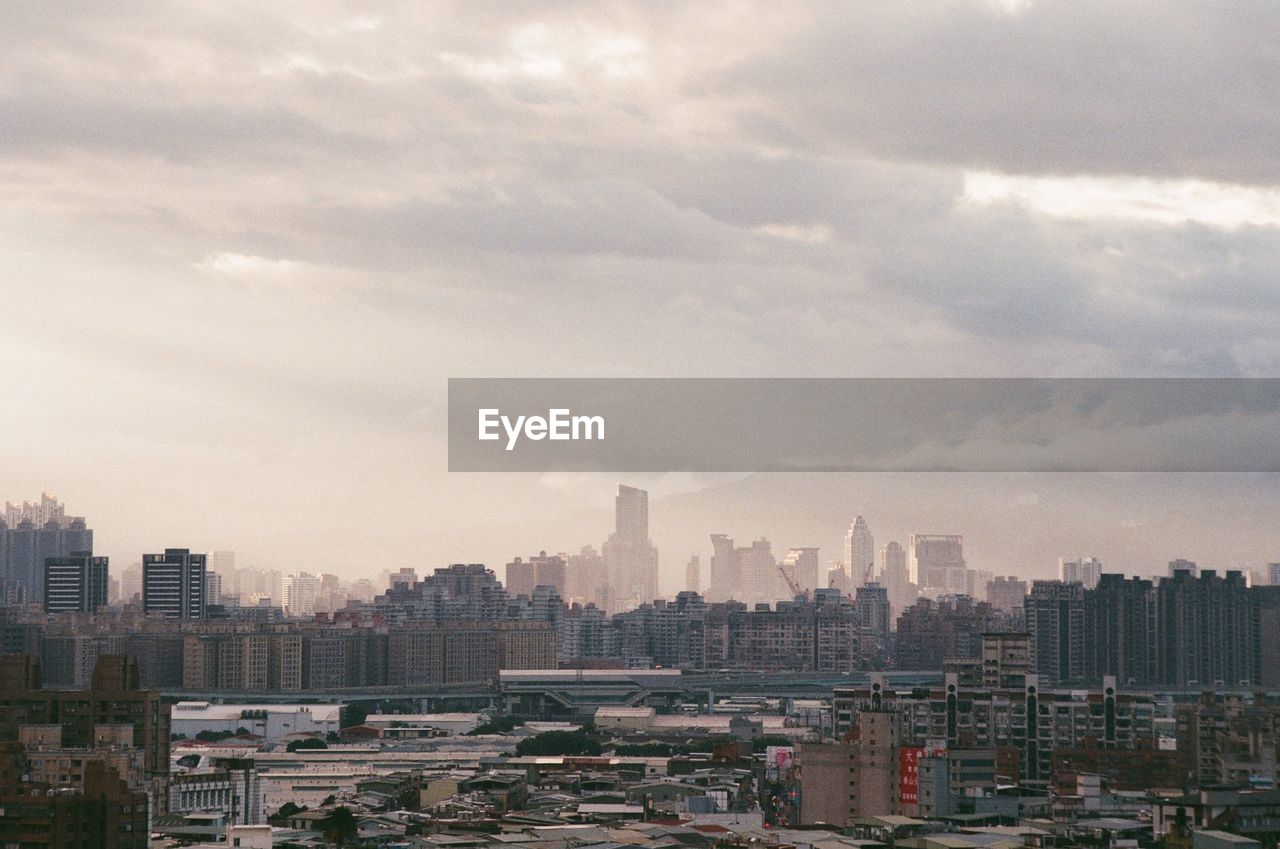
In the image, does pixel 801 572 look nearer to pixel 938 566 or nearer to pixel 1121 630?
pixel 938 566

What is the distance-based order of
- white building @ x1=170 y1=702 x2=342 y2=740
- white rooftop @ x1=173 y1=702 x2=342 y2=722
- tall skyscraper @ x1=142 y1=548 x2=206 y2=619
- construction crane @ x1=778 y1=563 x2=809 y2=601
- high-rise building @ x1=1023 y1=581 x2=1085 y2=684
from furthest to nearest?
construction crane @ x1=778 y1=563 x2=809 y2=601
tall skyscraper @ x1=142 y1=548 x2=206 y2=619
white rooftop @ x1=173 y1=702 x2=342 y2=722
high-rise building @ x1=1023 y1=581 x2=1085 y2=684
white building @ x1=170 y1=702 x2=342 y2=740

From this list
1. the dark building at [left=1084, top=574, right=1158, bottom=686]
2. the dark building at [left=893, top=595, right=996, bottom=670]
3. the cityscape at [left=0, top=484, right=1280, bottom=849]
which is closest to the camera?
the cityscape at [left=0, top=484, right=1280, bottom=849]

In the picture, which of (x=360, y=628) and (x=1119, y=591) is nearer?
(x=1119, y=591)

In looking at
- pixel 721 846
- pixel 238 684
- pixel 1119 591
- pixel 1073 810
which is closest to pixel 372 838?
pixel 721 846

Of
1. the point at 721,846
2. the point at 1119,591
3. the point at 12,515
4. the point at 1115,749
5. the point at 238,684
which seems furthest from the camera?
the point at 12,515

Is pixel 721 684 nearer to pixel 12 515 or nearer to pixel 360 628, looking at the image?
pixel 360 628

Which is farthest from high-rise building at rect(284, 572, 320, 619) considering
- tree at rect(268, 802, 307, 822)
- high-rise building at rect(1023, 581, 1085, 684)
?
tree at rect(268, 802, 307, 822)

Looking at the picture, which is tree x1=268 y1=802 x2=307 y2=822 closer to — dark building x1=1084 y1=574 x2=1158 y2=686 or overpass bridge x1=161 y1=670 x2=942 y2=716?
dark building x1=1084 y1=574 x2=1158 y2=686
